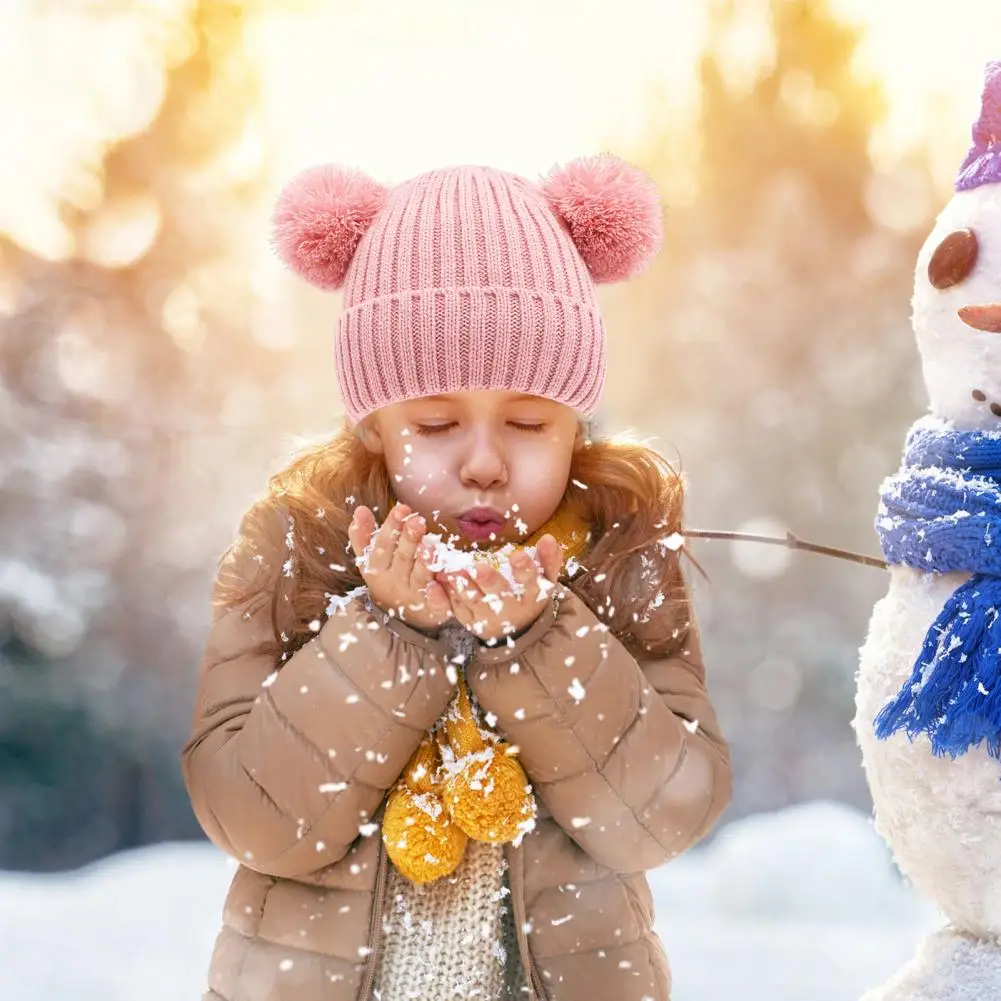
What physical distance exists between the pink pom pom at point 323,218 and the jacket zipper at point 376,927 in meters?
0.51

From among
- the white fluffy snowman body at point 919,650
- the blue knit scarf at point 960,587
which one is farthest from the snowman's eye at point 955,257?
the blue knit scarf at point 960,587

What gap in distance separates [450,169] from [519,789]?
1.81ft

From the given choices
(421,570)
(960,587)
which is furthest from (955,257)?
(421,570)

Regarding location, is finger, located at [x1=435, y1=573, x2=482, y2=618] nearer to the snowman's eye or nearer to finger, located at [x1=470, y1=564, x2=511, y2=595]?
finger, located at [x1=470, y1=564, x2=511, y2=595]

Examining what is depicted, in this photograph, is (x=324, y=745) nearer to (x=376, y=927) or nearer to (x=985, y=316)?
(x=376, y=927)

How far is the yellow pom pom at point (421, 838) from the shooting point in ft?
2.94

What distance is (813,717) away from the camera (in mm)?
1969

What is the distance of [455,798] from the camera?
90 centimetres

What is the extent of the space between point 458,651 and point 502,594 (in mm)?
85

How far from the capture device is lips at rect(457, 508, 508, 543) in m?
0.95

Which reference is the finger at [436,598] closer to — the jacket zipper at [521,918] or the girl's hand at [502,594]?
the girl's hand at [502,594]

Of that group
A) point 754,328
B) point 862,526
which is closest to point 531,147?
point 754,328

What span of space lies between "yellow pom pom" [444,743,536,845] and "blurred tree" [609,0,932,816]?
1058 millimetres

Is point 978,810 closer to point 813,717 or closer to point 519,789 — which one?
point 519,789
